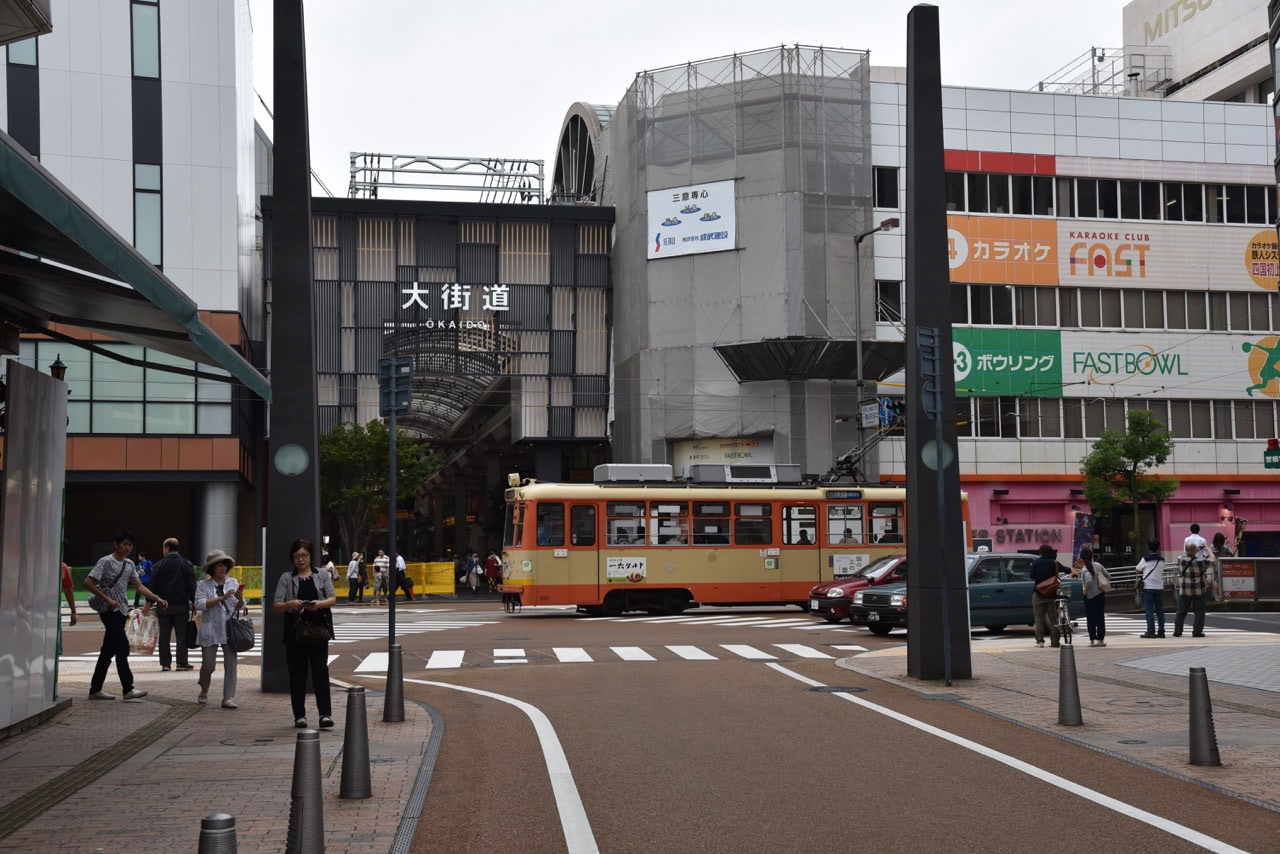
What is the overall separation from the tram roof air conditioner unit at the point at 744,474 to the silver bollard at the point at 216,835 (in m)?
28.7

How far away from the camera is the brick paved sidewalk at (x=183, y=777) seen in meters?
8.32

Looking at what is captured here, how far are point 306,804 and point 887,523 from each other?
2885 centimetres

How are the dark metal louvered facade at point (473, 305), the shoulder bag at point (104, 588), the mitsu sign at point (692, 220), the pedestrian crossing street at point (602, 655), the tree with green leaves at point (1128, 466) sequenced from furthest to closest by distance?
the dark metal louvered facade at point (473, 305), the mitsu sign at point (692, 220), the tree with green leaves at point (1128, 466), the pedestrian crossing street at point (602, 655), the shoulder bag at point (104, 588)

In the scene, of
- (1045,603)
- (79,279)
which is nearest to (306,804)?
(79,279)

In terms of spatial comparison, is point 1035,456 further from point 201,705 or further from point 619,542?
point 201,705

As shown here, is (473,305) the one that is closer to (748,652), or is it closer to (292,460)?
(748,652)

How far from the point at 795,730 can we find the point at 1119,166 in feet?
154

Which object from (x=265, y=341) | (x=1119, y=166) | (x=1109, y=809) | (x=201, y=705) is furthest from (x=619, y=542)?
(x=1119, y=166)

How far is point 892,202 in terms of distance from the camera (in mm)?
Result: 52156

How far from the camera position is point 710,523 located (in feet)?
109

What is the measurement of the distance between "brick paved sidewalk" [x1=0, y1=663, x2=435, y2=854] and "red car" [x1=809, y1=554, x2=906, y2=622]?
601 inches

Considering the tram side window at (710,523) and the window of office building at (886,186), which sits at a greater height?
the window of office building at (886,186)

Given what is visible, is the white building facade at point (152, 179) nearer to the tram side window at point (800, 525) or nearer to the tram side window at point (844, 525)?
the tram side window at point (800, 525)

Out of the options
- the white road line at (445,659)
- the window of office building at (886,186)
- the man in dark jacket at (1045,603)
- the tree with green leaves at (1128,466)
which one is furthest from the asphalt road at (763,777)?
the window of office building at (886,186)
